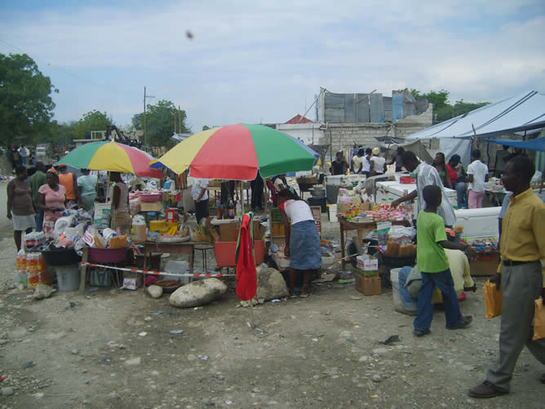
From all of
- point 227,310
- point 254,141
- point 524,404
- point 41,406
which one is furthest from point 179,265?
point 524,404

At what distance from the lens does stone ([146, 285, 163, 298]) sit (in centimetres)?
707

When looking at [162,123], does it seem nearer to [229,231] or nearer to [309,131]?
[309,131]

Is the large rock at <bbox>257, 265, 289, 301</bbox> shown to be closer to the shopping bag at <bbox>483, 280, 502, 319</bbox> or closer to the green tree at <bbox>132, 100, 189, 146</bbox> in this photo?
the shopping bag at <bbox>483, 280, 502, 319</bbox>

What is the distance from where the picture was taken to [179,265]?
790 centimetres

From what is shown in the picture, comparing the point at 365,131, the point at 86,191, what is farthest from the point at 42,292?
the point at 365,131

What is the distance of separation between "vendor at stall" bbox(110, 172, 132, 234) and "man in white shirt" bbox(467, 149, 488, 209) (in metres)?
7.94

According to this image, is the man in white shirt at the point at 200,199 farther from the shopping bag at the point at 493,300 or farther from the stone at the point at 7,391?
the shopping bag at the point at 493,300

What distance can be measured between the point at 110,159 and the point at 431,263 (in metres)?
5.27

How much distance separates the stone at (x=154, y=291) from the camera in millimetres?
7072

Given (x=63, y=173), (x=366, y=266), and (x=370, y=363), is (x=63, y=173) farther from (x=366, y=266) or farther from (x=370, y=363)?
(x=370, y=363)

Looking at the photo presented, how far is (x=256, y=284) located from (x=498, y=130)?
8999mm

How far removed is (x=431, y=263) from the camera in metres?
5.14

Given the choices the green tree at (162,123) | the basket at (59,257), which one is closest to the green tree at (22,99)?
the green tree at (162,123)

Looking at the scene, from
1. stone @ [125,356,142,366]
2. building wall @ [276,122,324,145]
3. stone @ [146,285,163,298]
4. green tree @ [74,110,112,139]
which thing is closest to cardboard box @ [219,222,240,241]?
stone @ [146,285,163,298]
